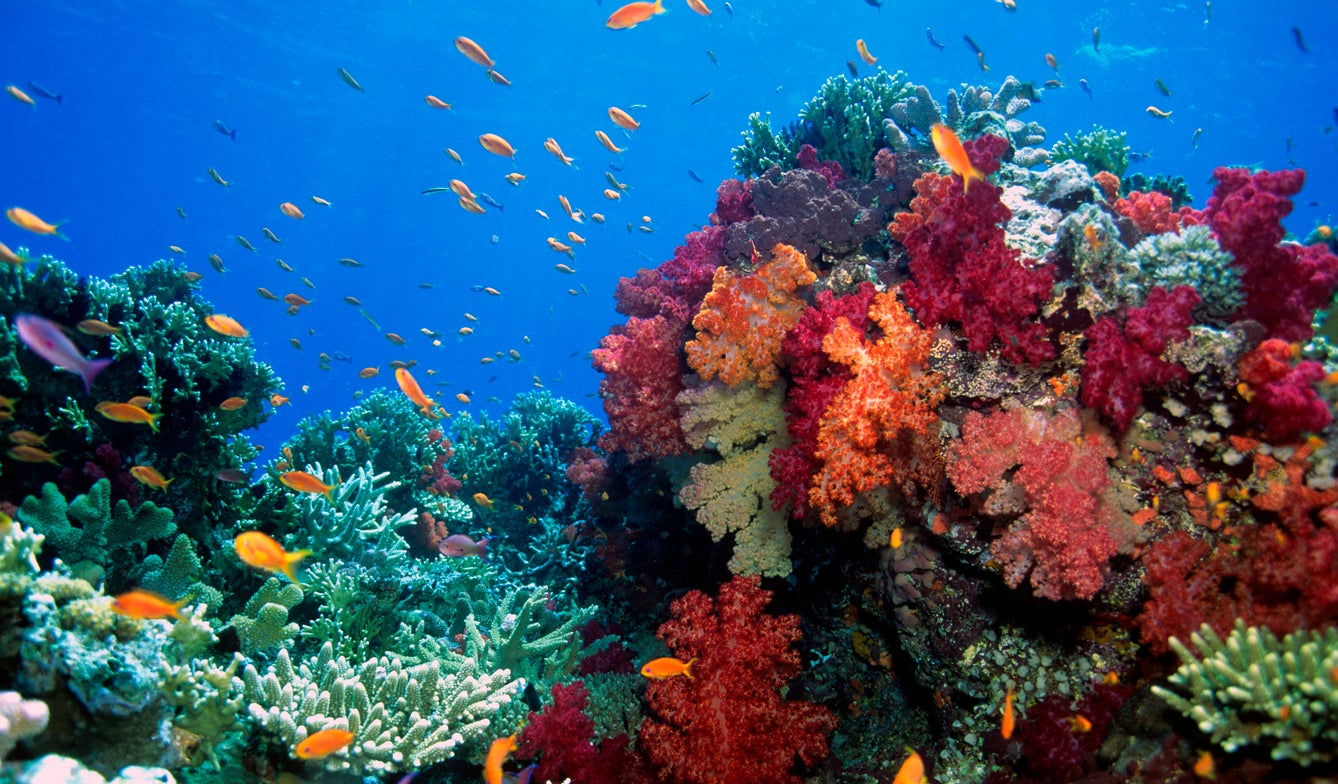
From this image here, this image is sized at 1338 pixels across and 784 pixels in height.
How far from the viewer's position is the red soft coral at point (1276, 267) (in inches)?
143

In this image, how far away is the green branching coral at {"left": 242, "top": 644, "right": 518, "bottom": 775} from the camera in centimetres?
357

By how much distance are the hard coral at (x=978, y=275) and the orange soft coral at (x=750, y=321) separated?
3.02ft

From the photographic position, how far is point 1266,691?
2666 mm

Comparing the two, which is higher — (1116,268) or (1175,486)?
(1116,268)

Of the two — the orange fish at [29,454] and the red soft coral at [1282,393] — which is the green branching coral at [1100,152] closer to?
the red soft coral at [1282,393]

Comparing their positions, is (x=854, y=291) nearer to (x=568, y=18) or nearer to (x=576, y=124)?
(x=568, y=18)

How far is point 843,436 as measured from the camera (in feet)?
13.3

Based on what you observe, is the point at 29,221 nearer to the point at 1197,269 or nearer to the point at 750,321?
the point at 750,321

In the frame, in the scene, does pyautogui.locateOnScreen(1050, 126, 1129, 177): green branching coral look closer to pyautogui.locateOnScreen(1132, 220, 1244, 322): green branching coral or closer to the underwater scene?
the underwater scene

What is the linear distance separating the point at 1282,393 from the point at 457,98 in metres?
60.3

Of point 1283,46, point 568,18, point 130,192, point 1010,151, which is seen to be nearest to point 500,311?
point 130,192

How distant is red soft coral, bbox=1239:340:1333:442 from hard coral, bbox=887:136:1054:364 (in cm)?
101

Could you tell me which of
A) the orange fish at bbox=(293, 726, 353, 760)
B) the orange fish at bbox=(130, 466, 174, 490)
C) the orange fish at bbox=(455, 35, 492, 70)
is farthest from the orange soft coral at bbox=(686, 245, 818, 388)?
the orange fish at bbox=(455, 35, 492, 70)

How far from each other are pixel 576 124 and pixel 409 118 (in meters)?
16.8
